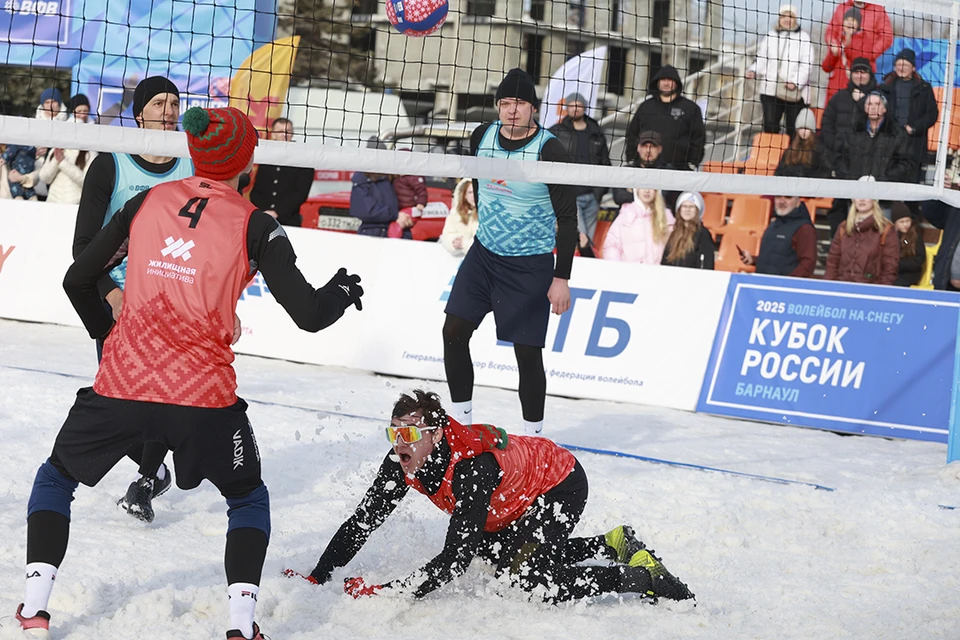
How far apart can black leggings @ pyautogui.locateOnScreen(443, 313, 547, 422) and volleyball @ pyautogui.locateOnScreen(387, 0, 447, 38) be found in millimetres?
2528

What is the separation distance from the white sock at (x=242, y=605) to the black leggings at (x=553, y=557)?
116cm

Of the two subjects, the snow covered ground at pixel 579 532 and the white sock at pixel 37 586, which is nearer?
the white sock at pixel 37 586

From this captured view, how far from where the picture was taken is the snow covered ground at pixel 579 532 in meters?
4.02

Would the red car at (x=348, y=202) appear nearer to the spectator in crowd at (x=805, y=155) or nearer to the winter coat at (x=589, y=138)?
the winter coat at (x=589, y=138)

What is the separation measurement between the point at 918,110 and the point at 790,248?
1.63 metres

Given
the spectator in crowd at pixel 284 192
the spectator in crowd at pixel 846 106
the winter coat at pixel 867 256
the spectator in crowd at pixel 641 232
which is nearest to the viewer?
the winter coat at pixel 867 256

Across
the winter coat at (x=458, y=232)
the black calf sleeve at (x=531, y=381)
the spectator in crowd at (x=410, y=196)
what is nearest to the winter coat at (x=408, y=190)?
the spectator in crowd at (x=410, y=196)

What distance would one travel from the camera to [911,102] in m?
10.1

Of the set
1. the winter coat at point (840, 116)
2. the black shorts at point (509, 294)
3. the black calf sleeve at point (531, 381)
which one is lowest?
the black calf sleeve at point (531, 381)

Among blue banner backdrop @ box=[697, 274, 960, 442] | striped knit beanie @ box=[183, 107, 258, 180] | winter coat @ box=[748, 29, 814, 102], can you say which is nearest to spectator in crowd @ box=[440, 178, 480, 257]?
blue banner backdrop @ box=[697, 274, 960, 442]

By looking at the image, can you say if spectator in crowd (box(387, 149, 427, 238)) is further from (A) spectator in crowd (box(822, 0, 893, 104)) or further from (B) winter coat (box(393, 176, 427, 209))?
(A) spectator in crowd (box(822, 0, 893, 104))

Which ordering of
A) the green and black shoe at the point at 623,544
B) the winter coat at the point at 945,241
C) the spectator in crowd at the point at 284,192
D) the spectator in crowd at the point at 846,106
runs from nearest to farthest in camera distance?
1. the green and black shoe at the point at 623,544
2. the winter coat at the point at 945,241
3. the spectator in crowd at the point at 846,106
4. the spectator in crowd at the point at 284,192

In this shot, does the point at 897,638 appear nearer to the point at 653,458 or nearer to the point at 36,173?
the point at 653,458

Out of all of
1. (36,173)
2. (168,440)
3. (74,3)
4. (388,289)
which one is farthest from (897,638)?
(74,3)
